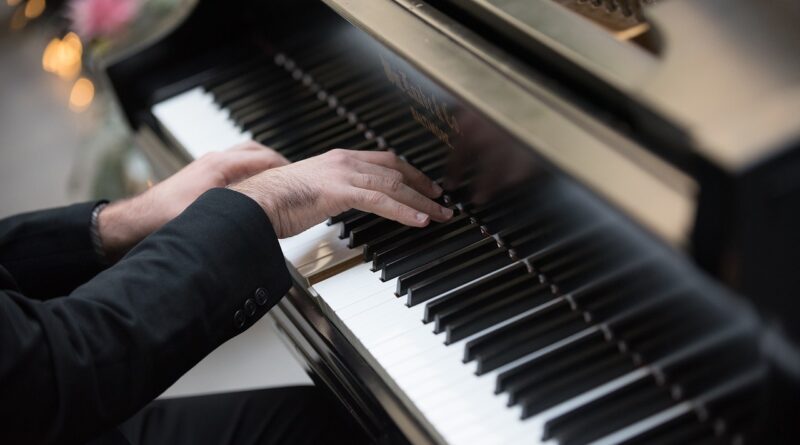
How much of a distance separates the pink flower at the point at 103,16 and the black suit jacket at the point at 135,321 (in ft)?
4.13

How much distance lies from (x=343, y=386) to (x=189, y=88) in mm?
919

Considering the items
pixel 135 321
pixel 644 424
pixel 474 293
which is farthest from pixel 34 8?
pixel 644 424

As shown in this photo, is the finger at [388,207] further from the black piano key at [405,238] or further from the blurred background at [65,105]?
the blurred background at [65,105]

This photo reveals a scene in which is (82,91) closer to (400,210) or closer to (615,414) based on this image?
(400,210)

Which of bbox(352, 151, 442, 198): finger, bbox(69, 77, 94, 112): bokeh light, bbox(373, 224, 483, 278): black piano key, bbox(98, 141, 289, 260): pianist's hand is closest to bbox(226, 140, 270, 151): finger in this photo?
bbox(98, 141, 289, 260): pianist's hand

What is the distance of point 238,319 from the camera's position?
143cm

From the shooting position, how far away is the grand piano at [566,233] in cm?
96

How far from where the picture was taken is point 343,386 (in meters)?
1.55

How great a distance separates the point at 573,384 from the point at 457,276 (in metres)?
0.28

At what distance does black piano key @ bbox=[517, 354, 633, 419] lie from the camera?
1.20 meters

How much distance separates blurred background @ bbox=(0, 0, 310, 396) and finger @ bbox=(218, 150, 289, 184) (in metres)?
0.37

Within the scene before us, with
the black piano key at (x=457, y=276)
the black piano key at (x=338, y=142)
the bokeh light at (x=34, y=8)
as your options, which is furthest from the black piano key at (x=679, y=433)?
the bokeh light at (x=34, y=8)

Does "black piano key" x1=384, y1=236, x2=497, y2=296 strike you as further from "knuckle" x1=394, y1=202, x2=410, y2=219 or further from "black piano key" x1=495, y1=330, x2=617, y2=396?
"black piano key" x1=495, y1=330, x2=617, y2=396

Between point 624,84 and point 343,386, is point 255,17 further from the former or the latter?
point 624,84
